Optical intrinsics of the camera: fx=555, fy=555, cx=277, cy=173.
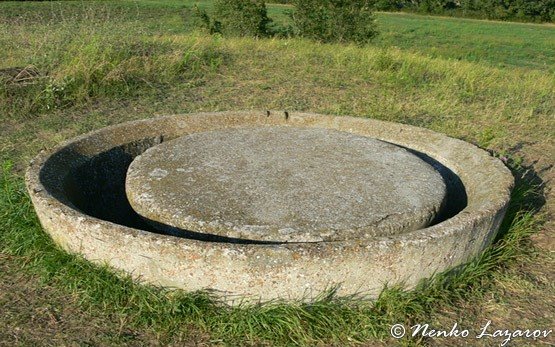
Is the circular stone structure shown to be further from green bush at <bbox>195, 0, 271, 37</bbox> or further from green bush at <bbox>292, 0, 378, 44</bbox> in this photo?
green bush at <bbox>195, 0, 271, 37</bbox>

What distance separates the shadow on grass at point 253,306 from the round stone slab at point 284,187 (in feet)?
1.22

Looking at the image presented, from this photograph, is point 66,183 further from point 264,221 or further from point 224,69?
point 224,69

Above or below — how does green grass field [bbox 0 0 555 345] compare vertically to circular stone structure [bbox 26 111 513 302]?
below

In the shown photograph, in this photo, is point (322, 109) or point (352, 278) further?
point (322, 109)

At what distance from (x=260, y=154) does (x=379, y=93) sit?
382cm

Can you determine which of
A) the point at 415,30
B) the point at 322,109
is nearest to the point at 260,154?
the point at 322,109

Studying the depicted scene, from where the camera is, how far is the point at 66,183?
12.5ft

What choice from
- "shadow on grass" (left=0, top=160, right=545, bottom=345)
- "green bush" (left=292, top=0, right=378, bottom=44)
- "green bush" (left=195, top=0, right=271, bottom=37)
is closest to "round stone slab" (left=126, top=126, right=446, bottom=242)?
"shadow on grass" (left=0, top=160, right=545, bottom=345)

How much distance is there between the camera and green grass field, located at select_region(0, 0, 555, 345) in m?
2.92

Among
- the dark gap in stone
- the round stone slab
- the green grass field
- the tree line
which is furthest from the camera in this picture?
Answer: the tree line

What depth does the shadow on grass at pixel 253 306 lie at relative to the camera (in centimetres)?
286

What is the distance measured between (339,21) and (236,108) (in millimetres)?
6862

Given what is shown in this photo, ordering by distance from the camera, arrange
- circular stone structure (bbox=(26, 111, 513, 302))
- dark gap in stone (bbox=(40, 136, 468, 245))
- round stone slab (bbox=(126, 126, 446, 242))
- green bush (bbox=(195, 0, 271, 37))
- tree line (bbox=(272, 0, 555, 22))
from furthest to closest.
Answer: tree line (bbox=(272, 0, 555, 22)) → green bush (bbox=(195, 0, 271, 37)) → dark gap in stone (bbox=(40, 136, 468, 245)) → round stone slab (bbox=(126, 126, 446, 242)) → circular stone structure (bbox=(26, 111, 513, 302))

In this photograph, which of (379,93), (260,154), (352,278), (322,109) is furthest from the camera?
(379,93)
